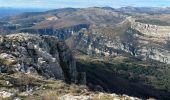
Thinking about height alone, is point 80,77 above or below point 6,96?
below

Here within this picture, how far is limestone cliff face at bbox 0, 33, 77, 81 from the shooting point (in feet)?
259

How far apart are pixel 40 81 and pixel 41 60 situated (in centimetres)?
2259

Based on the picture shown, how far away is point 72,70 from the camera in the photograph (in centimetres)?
11788

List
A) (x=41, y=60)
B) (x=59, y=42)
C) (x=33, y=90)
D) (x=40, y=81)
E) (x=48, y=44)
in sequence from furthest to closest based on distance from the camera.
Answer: (x=59, y=42), (x=48, y=44), (x=41, y=60), (x=40, y=81), (x=33, y=90)

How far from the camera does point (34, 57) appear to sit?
92.9 meters

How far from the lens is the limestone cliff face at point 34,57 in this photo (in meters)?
79.0

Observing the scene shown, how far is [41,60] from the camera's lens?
89562mm

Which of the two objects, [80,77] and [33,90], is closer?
[33,90]

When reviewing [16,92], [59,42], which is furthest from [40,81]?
[59,42]

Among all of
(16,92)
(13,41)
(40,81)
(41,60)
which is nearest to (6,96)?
(16,92)

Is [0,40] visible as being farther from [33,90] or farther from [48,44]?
[33,90]

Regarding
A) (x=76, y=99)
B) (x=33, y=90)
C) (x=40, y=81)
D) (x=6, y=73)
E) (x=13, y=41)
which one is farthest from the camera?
(x=13, y=41)

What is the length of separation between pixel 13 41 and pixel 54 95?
44.1 meters

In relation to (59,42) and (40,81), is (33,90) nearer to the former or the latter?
(40,81)
